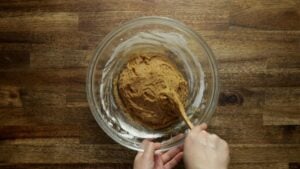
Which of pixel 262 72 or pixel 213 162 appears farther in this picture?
pixel 262 72

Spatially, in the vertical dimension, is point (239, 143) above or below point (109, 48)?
below

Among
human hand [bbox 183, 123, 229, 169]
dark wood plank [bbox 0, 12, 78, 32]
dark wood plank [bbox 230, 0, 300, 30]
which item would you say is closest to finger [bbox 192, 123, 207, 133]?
human hand [bbox 183, 123, 229, 169]

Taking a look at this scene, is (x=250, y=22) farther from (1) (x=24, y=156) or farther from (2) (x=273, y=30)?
(1) (x=24, y=156)

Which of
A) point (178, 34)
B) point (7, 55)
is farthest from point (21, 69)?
point (178, 34)

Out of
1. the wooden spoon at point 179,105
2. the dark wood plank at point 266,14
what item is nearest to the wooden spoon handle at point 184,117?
the wooden spoon at point 179,105

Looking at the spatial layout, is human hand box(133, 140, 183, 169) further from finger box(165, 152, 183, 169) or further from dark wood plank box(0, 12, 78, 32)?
dark wood plank box(0, 12, 78, 32)
